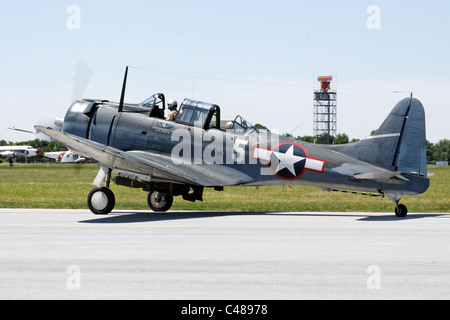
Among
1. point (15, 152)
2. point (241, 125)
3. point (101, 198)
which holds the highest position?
point (241, 125)

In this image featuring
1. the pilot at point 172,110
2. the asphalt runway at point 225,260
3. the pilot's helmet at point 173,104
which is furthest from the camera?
the pilot's helmet at point 173,104

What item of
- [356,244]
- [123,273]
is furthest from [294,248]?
[123,273]

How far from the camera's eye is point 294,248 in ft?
30.3

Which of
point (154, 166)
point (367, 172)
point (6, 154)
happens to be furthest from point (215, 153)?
point (6, 154)

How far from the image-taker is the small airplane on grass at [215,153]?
1416cm

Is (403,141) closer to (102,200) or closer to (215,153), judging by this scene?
(215,153)

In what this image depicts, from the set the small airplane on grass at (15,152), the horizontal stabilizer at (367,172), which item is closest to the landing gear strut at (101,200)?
the horizontal stabilizer at (367,172)

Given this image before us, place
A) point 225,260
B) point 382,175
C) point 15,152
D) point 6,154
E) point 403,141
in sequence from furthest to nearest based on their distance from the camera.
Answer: point 15,152
point 6,154
point 403,141
point 382,175
point 225,260

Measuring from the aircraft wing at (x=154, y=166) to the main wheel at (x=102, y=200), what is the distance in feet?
2.43

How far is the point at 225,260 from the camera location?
808 centimetres

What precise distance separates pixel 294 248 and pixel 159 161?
7533mm

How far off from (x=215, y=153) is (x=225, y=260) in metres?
7.72

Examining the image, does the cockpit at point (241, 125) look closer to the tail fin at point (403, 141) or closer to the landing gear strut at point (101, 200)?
the tail fin at point (403, 141)
